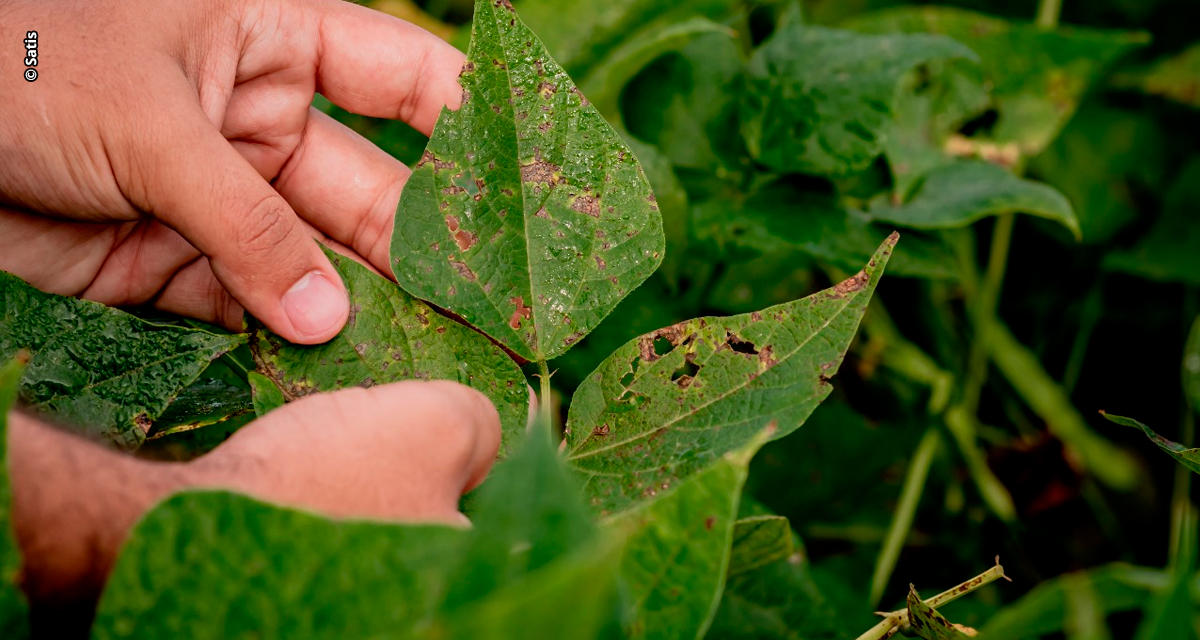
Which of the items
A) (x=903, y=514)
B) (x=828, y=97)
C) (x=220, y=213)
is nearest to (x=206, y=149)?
(x=220, y=213)

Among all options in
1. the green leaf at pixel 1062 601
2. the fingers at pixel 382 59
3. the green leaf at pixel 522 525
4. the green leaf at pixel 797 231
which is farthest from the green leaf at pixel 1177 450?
the fingers at pixel 382 59

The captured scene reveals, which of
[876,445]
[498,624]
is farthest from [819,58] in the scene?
[498,624]

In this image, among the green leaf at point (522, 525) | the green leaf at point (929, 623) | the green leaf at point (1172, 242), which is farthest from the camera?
the green leaf at point (1172, 242)

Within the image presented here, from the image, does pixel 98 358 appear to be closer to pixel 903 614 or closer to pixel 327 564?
pixel 327 564

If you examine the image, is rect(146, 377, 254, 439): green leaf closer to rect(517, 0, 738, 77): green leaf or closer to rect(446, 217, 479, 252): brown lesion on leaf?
rect(446, 217, 479, 252): brown lesion on leaf

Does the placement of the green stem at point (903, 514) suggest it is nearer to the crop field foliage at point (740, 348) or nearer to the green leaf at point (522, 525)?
the crop field foliage at point (740, 348)

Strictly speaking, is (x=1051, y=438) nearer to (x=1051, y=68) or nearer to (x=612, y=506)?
(x=1051, y=68)
